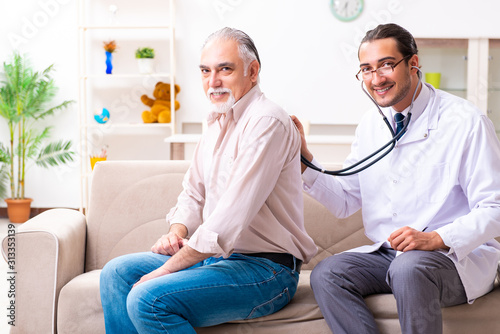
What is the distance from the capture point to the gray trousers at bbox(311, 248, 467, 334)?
1542mm

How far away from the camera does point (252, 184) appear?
5.40 ft

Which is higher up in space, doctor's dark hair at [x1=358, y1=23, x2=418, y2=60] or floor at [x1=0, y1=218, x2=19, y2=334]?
doctor's dark hair at [x1=358, y1=23, x2=418, y2=60]

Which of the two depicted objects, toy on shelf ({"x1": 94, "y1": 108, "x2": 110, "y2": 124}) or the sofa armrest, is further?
toy on shelf ({"x1": 94, "y1": 108, "x2": 110, "y2": 124})

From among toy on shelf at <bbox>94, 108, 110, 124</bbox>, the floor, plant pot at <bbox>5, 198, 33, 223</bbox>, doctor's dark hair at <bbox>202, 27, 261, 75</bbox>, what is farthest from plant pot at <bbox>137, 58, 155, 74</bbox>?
doctor's dark hair at <bbox>202, 27, 261, 75</bbox>

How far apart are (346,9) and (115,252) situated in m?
4.00

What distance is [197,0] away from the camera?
5570 mm

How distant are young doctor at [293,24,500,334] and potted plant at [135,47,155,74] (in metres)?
3.68

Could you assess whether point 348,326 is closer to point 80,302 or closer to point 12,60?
point 80,302

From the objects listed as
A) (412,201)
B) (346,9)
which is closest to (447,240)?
(412,201)

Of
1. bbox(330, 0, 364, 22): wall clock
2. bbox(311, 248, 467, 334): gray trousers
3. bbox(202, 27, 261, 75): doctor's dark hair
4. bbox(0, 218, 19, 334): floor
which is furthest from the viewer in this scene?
bbox(330, 0, 364, 22): wall clock

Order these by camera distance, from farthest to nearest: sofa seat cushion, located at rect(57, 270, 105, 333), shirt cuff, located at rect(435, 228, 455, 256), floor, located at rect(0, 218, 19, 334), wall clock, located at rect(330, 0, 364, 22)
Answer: wall clock, located at rect(330, 0, 364, 22)
floor, located at rect(0, 218, 19, 334)
sofa seat cushion, located at rect(57, 270, 105, 333)
shirt cuff, located at rect(435, 228, 455, 256)

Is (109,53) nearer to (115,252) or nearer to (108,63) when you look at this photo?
(108,63)

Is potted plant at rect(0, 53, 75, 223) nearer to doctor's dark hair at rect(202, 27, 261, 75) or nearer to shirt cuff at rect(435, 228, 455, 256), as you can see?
doctor's dark hair at rect(202, 27, 261, 75)

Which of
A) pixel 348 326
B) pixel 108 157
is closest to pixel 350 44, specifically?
pixel 108 157
